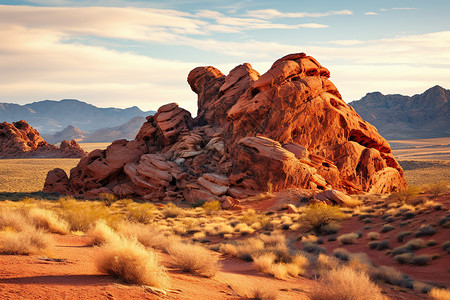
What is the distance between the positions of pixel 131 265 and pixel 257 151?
20425 mm

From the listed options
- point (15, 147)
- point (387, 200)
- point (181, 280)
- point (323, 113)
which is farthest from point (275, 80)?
point (15, 147)

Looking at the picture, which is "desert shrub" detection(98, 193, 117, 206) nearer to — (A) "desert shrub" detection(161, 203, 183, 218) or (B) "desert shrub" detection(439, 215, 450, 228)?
(A) "desert shrub" detection(161, 203, 183, 218)

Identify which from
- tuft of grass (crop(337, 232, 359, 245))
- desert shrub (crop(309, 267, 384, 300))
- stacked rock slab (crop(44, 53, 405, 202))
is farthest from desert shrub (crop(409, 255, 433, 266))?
stacked rock slab (crop(44, 53, 405, 202))

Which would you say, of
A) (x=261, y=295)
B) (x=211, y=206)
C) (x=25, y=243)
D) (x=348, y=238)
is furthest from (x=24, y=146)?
(x=261, y=295)

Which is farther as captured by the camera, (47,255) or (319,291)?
(47,255)

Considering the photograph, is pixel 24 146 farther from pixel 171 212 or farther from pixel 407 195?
pixel 407 195

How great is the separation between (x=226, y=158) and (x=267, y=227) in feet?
37.9

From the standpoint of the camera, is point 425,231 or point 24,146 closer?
point 425,231

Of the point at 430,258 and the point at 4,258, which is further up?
the point at 4,258

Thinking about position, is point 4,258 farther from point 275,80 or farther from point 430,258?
point 275,80

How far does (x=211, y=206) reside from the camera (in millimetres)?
24328

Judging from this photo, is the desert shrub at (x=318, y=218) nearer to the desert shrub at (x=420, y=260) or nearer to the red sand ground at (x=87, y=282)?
the desert shrub at (x=420, y=260)

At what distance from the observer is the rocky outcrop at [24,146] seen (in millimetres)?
82562

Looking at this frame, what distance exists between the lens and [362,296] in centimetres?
678
